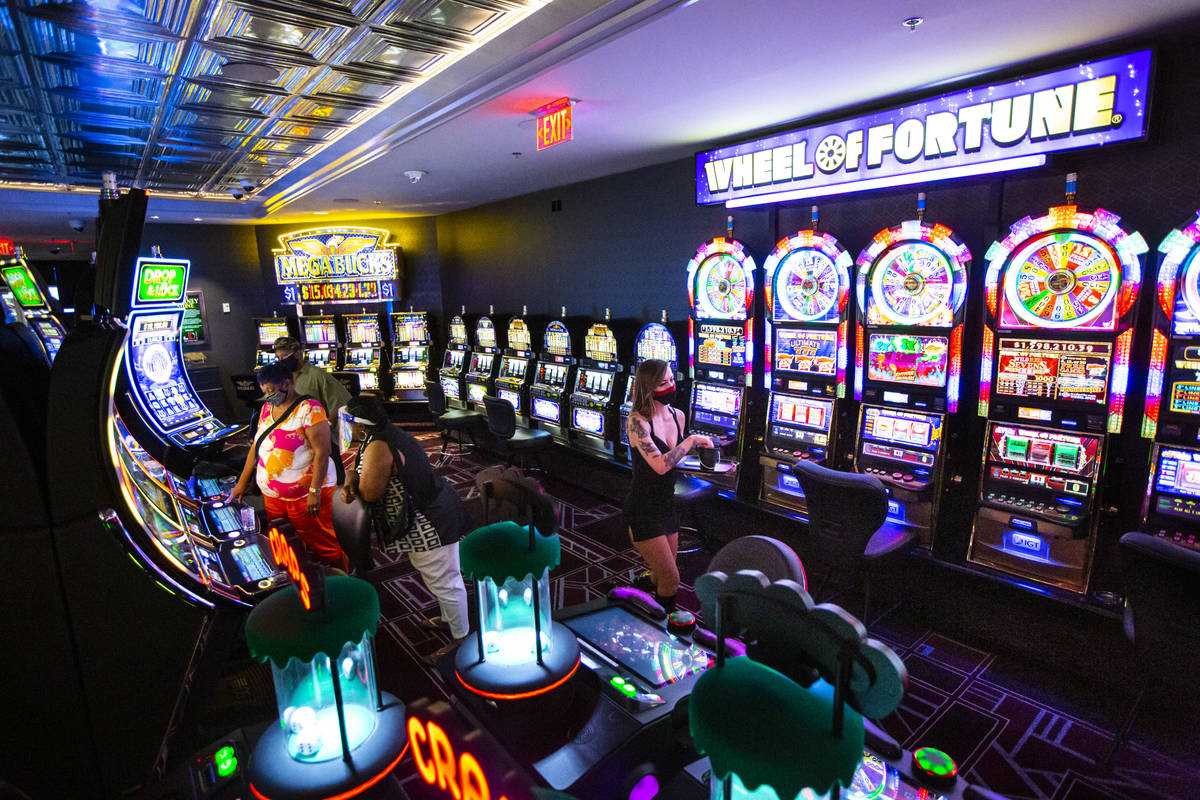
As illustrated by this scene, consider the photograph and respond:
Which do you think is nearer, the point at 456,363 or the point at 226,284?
the point at 456,363

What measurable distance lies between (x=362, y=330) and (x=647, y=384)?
7.49m

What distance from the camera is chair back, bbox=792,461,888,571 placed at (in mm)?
3232

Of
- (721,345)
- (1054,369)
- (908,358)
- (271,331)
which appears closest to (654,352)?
(721,345)

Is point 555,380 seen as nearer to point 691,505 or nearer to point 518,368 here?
point 518,368

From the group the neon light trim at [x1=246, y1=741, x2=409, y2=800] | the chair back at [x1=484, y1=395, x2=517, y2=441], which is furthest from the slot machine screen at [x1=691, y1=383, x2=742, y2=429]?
the neon light trim at [x1=246, y1=741, x2=409, y2=800]

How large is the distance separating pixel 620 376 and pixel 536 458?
1.86 meters

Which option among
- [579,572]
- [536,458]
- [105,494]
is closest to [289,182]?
[536,458]

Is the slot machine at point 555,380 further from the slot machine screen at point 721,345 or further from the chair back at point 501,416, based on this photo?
the slot machine screen at point 721,345

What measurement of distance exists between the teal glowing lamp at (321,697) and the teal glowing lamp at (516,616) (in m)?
0.27

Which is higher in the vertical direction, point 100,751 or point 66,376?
point 66,376

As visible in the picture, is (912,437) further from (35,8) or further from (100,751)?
(35,8)

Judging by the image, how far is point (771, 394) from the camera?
4422 millimetres

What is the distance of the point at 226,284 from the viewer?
10117 mm

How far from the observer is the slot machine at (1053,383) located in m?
2.95
